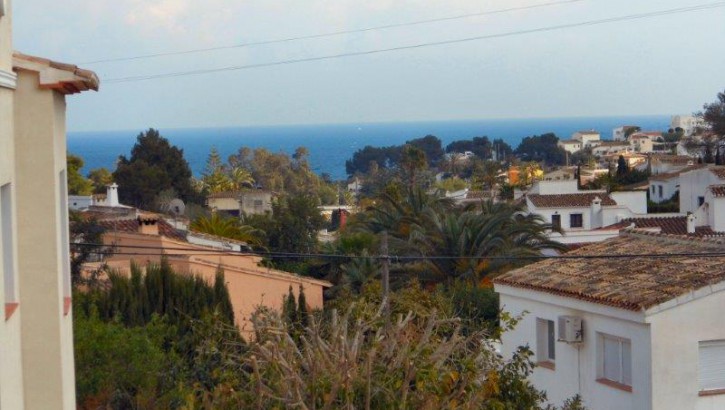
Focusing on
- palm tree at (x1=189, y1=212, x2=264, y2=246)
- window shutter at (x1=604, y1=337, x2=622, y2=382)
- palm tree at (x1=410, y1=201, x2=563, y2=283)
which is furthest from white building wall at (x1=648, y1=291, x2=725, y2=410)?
palm tree at (x1=189, y1=212, x2=264, y2=246)

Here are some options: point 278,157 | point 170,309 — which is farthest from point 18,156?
point 278,157

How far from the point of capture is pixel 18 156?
7723 mm

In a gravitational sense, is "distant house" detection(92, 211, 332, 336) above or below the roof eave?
below

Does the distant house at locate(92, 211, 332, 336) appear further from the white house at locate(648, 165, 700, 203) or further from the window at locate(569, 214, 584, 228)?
the white house at locate(648, 165, 700, 203)

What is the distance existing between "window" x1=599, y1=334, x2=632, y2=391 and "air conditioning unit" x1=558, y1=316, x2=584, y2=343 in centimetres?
36

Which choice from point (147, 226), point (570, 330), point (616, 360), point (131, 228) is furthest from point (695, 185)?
point (616, 360)

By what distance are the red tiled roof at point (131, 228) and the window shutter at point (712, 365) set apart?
812 inches

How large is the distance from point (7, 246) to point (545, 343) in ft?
43.0

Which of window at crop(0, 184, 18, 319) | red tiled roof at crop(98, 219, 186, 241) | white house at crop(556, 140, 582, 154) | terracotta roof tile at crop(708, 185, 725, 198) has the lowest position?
red tiled roof at crop(98, 219, 186, 241)

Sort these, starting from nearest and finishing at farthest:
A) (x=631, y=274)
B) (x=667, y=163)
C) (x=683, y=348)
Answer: (x=683, y=348)
(x=631, y=274)
(x=667, y=163)

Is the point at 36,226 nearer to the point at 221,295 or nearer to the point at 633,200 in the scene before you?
the point at 221,295

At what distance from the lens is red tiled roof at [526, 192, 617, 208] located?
63.6 metres

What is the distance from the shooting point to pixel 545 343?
19.2 m

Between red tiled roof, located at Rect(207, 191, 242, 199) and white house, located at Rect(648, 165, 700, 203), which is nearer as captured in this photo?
white house, located at Rect(648, 165, 700, 203)
